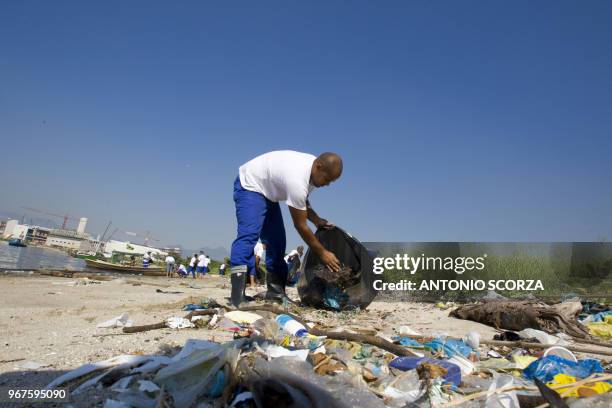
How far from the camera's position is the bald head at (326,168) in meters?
3.69

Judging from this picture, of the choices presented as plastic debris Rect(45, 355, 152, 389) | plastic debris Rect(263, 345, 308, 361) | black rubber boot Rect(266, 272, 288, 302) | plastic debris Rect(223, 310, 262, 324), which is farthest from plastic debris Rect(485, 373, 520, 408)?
black rubber boot Rect(266, 272, 288, 302)

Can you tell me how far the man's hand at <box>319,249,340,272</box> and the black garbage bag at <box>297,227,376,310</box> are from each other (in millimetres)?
145

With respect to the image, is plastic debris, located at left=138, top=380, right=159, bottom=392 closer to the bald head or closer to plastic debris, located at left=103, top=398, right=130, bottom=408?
plastic debris, located at left=103, top=398, right=130, bottom=408

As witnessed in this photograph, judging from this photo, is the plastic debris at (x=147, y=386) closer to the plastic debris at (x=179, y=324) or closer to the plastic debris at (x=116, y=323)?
the plastic debris at (x=179, y=324)

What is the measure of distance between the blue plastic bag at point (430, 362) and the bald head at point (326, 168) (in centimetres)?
212

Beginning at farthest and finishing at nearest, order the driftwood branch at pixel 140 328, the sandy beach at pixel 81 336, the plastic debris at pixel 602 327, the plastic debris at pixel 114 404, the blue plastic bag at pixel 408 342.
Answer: the plastic debris at pixel 602 327 → the driftwood branch at pixel 140 328 → the blue plastic bag at pixel 408 342 → the sandy beach at pixel 81 336 → the plastic debris at pixel 114 404

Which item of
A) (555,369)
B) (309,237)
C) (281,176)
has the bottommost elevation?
(555,369)

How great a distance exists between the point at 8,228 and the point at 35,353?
155585 mm

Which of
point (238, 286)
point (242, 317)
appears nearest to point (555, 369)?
point (242, 317)

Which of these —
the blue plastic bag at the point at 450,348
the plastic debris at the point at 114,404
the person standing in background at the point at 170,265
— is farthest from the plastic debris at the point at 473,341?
the person standing in background at the point at 170,265

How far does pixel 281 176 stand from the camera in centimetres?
367

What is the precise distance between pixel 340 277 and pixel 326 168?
3.99 feet

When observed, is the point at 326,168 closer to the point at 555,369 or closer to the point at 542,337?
the point at 542,337

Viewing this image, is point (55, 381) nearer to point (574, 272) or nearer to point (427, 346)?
point (427, 346)
